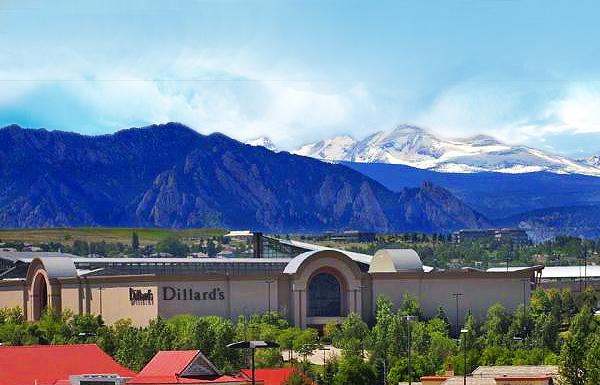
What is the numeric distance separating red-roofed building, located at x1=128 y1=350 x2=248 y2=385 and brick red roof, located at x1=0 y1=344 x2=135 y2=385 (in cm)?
517

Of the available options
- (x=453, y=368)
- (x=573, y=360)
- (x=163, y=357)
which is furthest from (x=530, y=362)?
(x=163, y=357)

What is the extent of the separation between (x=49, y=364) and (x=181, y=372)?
1165 cm

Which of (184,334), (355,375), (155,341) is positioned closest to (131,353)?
(155,341)

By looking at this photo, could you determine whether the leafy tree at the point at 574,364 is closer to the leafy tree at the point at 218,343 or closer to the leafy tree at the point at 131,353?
the leafy tree at the point at 218,343

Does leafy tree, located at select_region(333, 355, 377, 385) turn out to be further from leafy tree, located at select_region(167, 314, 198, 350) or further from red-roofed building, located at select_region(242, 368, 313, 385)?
leafy tree, located at select_region(167, 314, 198, 350)

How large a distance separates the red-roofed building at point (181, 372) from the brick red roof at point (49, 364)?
517cm

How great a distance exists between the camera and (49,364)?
121m

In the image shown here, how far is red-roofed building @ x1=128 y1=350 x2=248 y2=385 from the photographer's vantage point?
112062 mm

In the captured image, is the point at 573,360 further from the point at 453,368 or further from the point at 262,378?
the point at 453,368

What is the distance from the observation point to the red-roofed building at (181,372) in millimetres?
112062

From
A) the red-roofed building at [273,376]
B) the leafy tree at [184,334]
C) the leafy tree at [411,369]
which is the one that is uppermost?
the leafy tree at [184,334]

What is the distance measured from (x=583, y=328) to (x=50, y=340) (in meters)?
47.4

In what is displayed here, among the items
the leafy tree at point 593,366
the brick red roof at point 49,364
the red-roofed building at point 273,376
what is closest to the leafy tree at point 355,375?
the red-roofed building at point 273,376

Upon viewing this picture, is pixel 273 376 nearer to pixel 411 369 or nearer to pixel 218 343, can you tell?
pixel 411 369
